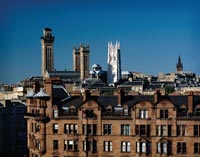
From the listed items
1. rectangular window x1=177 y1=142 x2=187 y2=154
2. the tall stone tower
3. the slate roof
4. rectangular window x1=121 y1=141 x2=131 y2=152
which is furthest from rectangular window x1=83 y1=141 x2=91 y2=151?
the tall stone tower

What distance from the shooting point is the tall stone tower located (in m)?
195

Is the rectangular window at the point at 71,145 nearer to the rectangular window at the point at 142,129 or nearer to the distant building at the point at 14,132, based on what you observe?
the rectangular window at the point at 142,129

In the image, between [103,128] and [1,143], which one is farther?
[1,143]

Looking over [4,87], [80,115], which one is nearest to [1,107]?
[80,115]

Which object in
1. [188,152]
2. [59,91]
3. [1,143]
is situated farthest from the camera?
[1,143]

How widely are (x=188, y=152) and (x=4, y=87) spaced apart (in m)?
122

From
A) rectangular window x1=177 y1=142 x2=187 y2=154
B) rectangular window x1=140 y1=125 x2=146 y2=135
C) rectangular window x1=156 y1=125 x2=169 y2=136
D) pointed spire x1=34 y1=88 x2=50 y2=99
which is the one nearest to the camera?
rectangular window x1=177 y1=142 x2=187 y2=154

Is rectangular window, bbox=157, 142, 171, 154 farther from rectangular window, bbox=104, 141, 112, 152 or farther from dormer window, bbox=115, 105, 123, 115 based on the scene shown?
dormer window, bbox=115, 105, 123, 115

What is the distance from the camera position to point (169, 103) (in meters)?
54.4

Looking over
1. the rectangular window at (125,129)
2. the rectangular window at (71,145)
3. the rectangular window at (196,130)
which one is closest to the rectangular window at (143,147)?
the rectangular window at (125,129)

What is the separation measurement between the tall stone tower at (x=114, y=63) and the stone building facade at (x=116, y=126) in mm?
135785

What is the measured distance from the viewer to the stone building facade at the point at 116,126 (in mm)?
54062

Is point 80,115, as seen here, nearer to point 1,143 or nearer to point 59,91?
point 59,91

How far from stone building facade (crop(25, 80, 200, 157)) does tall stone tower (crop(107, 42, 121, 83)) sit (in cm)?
13579
